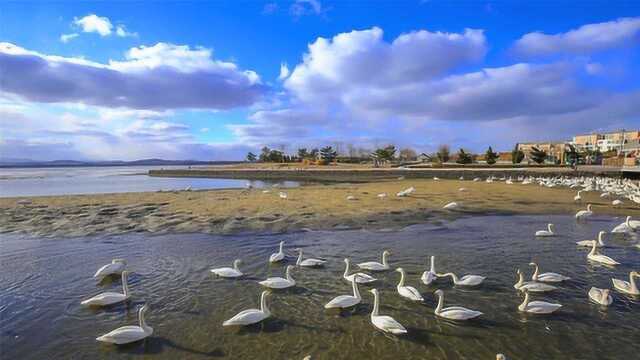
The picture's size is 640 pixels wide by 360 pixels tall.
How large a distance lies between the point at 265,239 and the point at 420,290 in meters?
8.33

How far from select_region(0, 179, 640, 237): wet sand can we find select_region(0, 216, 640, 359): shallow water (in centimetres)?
290

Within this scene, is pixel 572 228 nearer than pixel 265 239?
No

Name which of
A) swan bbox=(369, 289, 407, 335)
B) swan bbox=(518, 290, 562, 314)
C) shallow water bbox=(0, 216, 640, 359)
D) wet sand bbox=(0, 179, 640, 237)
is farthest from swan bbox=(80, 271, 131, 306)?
swan bbox=(518, 290, 562, 314)

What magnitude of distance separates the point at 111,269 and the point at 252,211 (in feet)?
35.8

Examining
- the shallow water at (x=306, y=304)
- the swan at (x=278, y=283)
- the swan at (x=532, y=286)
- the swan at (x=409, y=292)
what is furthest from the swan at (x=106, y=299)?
the swan at (x=532, y=286)

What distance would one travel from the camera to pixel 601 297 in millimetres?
9234

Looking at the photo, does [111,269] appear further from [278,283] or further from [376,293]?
[376,293]

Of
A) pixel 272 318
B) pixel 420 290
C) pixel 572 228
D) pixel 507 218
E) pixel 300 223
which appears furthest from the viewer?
pixel 507 218

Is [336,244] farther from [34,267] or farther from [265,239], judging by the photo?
[34,267]

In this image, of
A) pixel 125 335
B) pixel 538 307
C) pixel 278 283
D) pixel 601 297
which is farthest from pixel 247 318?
pixel 601 297

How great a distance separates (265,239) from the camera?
16.8 meters

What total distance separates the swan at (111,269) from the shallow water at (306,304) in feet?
1.15

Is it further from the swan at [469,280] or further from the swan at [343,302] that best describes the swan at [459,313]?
the swan at [343,302]

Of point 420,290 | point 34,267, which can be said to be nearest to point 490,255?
point 420,290
